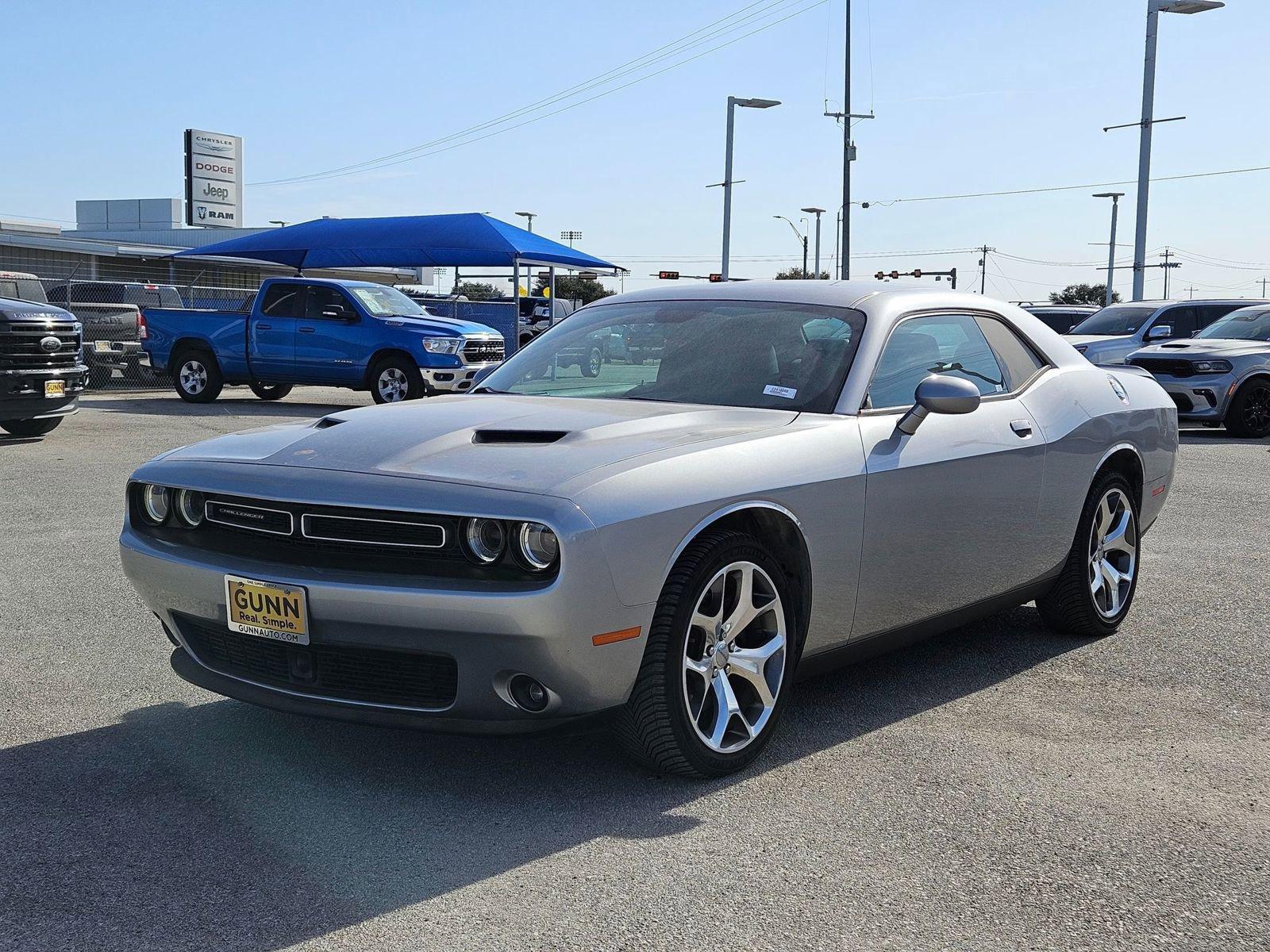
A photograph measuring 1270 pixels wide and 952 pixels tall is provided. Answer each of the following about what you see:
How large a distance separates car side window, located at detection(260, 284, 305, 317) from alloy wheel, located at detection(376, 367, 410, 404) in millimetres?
1792

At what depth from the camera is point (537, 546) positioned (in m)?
3.53

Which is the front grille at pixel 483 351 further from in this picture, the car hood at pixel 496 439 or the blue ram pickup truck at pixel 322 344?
the car hood at pixel 496 439

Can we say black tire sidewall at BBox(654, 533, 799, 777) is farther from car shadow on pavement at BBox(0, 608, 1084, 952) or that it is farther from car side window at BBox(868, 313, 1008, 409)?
car side window at BBox(868, 313, 1008, 409)

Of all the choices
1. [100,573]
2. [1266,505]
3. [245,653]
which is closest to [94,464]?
[100,573]

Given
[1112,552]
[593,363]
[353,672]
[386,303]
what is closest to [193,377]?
[386,303]

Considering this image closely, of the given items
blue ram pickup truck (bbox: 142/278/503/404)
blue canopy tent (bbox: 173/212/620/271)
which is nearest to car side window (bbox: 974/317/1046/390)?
blue ram pickup truck (bbox: 142/278/503/404)

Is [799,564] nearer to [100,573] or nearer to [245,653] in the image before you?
[245,653]

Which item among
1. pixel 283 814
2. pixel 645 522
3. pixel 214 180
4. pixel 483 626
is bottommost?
pixel 283 814

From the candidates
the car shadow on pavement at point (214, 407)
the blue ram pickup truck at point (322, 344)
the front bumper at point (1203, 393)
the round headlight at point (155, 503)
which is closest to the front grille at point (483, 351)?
the blue ram pickup truck at point (322, 344)

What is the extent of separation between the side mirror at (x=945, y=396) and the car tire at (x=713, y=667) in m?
0.82

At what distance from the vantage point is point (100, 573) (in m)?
6.89

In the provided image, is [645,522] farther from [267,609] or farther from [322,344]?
[322,344]

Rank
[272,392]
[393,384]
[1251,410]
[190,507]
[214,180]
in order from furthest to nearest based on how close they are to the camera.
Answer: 1. [214,180]
2. [272,392]
3. [393,384]
4. [1251,410]
5. [190,507]

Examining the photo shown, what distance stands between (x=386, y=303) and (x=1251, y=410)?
1150cm
